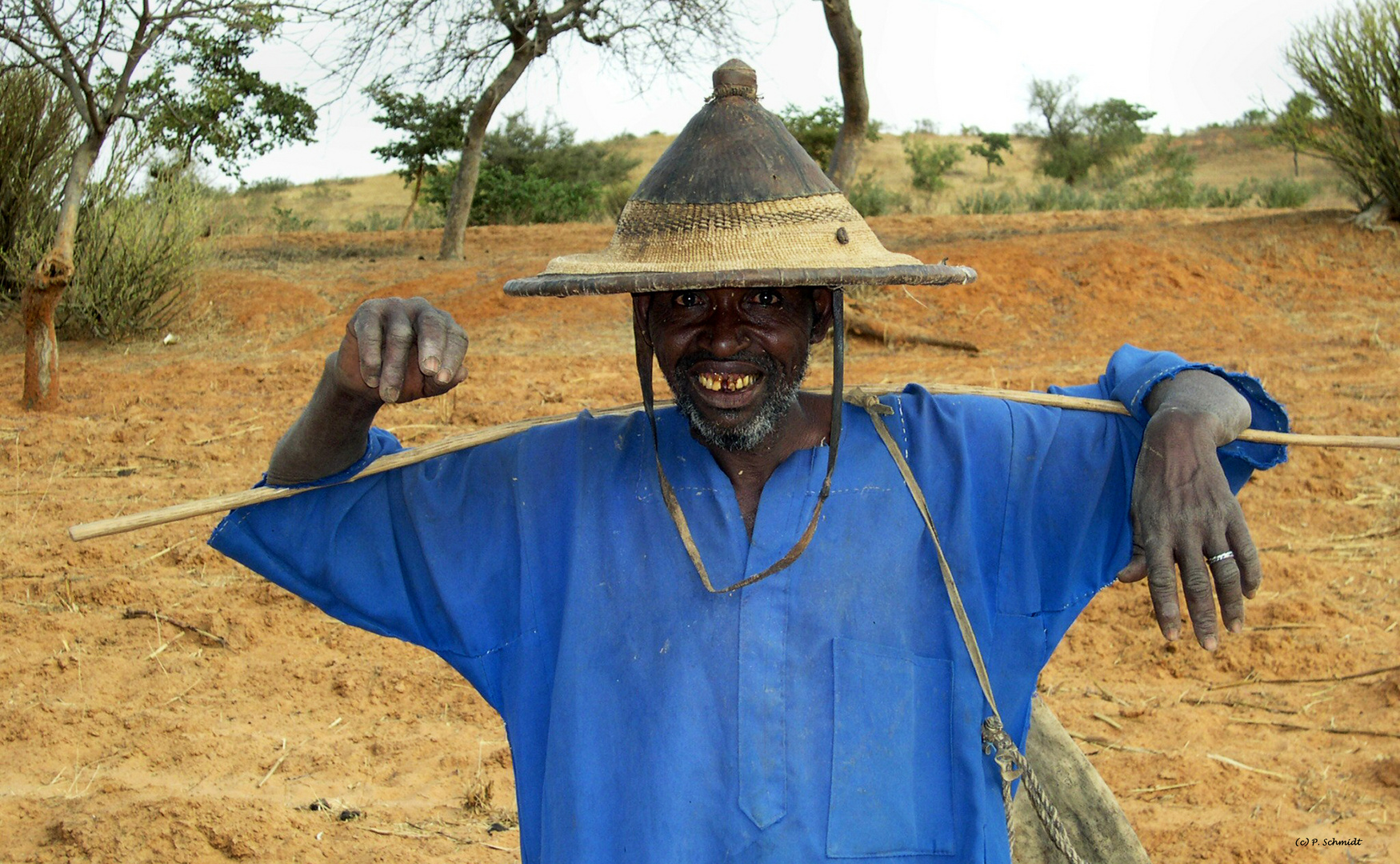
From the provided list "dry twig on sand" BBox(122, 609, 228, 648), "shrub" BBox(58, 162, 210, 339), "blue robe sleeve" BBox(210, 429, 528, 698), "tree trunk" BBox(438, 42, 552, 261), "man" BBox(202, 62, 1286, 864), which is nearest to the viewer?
"man" BBox(202, 62, 1286, 864)

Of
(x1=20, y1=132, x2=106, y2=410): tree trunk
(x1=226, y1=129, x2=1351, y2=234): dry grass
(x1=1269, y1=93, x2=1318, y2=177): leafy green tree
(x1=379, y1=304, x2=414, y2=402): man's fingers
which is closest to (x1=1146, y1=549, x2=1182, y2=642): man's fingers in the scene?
(x1=379, y1=304, x2=414, y2=402): man's fingers

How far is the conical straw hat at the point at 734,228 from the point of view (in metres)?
1.68

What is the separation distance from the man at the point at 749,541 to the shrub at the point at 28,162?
8623mm

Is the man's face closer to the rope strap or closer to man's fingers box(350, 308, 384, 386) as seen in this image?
the rope strap

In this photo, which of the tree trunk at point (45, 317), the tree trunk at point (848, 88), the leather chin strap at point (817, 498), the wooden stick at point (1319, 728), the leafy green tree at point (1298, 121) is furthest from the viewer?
the leafy green tree at point (1298, 121)

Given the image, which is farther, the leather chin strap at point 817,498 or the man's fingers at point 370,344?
the leather chin strap at point 817,498

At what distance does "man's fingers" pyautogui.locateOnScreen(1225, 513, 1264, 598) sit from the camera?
1735 millimetres

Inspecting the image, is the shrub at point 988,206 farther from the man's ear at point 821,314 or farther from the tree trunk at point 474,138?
the man's ear at point 821,314

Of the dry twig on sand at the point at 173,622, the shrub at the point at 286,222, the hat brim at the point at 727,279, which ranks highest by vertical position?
the shrub at the point at 286,222

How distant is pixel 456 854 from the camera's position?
10.0 ft

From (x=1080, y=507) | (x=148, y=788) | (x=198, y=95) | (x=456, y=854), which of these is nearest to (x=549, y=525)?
(x=1080, y=507)

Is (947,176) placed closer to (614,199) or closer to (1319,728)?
(614,199)

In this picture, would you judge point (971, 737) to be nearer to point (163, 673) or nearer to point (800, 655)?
point (800, 655)

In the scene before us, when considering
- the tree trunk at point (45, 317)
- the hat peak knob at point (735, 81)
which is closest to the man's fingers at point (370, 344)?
the hat peak knob at point (735, 81)
